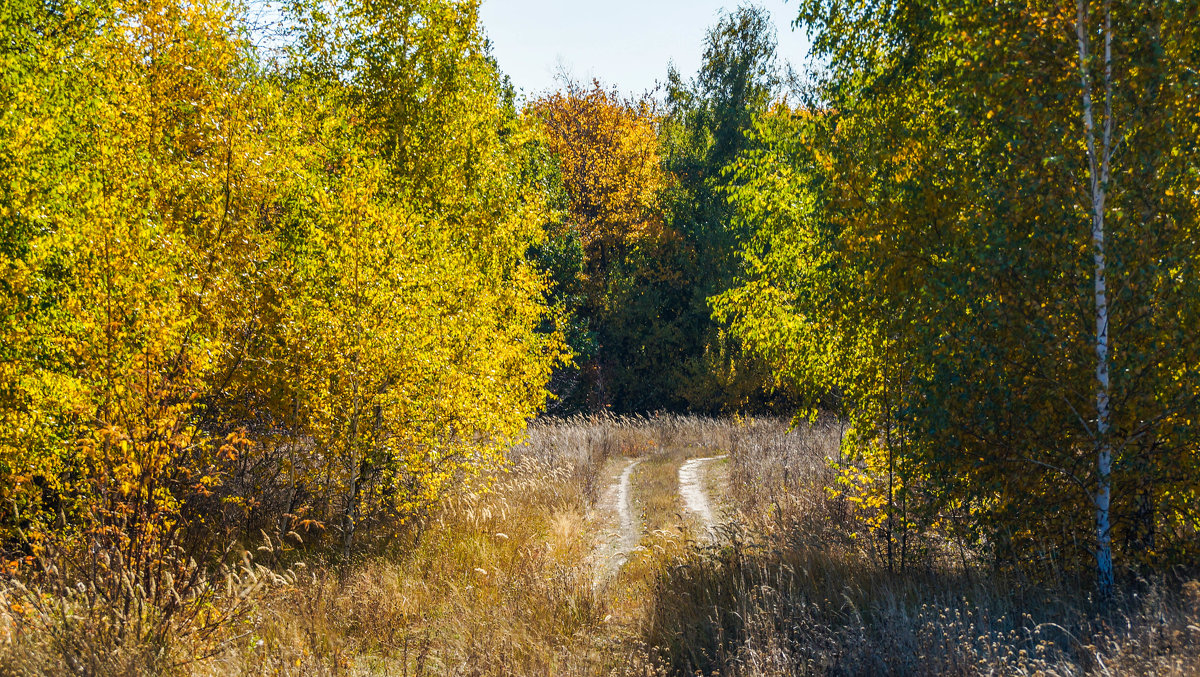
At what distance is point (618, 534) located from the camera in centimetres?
1214

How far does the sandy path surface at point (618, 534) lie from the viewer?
1018cm

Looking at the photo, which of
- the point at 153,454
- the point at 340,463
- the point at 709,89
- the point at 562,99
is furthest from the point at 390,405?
the point at 562,99

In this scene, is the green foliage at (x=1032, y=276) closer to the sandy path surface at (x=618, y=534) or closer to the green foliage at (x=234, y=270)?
the sandy path surface at (x=618, y=534)

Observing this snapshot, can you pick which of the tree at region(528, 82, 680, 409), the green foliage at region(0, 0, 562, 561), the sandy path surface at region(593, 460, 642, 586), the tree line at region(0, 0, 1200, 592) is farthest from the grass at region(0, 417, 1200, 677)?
the tree at region(528, 82, 680, 409)

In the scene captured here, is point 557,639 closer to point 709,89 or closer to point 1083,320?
point 1083,320

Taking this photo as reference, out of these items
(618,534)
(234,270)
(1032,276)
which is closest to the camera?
(1032,276)

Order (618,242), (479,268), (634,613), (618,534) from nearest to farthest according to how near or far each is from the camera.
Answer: (634,613)
(618,534)
(479,268)
(618,242)

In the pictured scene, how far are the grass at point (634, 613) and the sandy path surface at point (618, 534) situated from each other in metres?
0.21

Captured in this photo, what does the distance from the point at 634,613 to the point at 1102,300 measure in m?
5.42

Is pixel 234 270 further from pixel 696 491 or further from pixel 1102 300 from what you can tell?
pixel 696 491

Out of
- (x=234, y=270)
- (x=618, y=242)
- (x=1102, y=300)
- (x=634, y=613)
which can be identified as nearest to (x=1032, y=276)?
(x=1102, y=300)

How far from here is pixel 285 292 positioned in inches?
381

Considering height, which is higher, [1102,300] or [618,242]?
[618,242]

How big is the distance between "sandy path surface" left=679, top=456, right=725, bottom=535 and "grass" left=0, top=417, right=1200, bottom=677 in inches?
18.2
